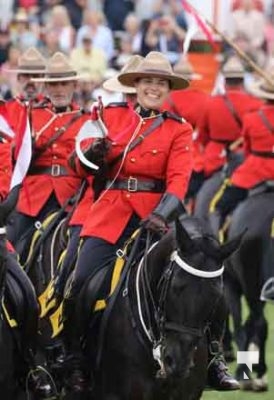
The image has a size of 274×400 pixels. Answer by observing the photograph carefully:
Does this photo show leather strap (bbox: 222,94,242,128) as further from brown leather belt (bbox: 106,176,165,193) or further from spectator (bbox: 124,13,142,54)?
spectator (bbox: 124,13,142,54)

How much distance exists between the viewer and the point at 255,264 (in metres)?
14.6

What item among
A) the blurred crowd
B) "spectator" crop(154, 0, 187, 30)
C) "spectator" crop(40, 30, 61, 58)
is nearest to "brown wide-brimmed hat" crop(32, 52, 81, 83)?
the blurred crowd

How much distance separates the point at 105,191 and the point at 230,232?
12.4 feet

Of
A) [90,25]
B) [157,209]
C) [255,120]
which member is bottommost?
[90,25]

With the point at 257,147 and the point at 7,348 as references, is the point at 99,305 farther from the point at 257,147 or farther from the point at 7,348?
the point at 257,147

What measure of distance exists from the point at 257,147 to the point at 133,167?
14.9 ft

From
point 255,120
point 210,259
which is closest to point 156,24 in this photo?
point 255,120

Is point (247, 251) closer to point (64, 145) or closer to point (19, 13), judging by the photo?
point (64, 145)

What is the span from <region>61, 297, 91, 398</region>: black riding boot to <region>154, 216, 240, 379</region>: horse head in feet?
3.52

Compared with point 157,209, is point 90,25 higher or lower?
lower

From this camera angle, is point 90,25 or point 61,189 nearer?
point 61,189

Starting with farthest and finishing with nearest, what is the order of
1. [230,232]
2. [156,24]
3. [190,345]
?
[156,24]
[230,232]
[190,345]

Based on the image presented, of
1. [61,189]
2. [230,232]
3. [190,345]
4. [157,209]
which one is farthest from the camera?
[230,232]

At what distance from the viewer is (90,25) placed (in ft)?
87.8
